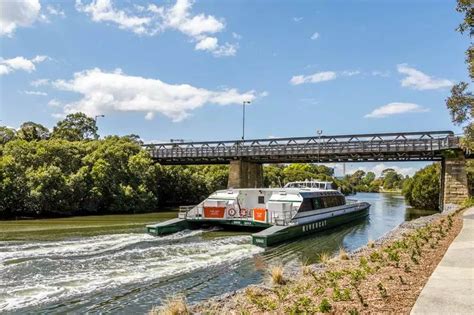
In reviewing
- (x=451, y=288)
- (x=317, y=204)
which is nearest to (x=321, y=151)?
(x=317, y=204)

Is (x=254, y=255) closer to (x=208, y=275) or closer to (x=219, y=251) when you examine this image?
(x=219, y=251)

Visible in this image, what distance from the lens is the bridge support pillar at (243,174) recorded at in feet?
189

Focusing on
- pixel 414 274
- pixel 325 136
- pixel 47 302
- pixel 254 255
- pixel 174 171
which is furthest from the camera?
pixel 174 171

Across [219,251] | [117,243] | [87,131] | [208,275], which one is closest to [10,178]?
[117,243]

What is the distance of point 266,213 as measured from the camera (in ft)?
85.4

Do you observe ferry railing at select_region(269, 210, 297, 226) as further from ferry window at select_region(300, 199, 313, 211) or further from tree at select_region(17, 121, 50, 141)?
tree at select_region(17, 121, 50, 141)

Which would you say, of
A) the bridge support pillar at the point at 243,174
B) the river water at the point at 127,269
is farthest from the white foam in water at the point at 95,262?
the bridge support pillar at the point at 243,174

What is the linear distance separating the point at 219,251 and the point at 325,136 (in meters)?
39.5

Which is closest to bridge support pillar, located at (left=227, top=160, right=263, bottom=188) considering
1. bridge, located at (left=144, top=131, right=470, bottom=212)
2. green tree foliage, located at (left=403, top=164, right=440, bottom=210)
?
bridge, located at (left=144, top=131, right=470, bottom=212)

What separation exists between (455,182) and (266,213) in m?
27.3

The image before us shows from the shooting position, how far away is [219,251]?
1883 centimetres

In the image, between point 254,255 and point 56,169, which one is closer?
point 254,255

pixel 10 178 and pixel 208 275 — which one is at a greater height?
pixel 10 178

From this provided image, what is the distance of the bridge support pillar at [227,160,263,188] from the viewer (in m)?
57.6
